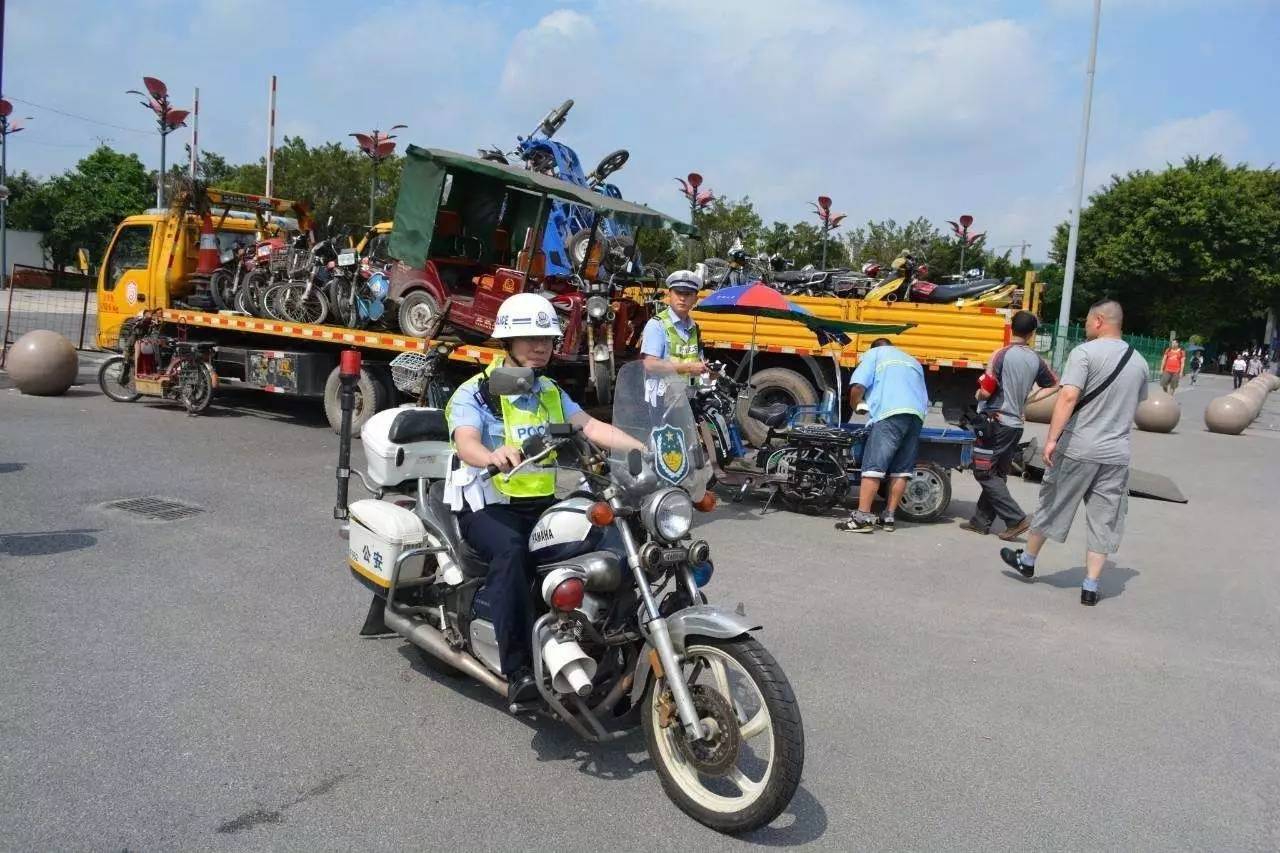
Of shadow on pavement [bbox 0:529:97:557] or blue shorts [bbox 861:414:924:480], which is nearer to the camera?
shadow on pavement [bbox 0:529:97:557]

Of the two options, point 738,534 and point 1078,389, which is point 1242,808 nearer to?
point 1078,389

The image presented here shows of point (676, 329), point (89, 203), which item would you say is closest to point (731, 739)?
point (676, 329)

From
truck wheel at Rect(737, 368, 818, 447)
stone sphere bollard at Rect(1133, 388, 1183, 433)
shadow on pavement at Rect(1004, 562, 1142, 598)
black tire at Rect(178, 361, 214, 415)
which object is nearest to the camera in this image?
shadow on pavement at Rect(1004, 562, 1142, 598)

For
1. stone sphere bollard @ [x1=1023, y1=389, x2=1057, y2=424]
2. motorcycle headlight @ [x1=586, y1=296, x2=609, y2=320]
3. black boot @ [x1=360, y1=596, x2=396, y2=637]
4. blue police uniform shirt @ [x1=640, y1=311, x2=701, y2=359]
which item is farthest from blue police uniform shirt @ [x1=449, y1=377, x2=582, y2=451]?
stone sphere bollard @ [x1=1023, y1=389, x2=1057, y2=424]

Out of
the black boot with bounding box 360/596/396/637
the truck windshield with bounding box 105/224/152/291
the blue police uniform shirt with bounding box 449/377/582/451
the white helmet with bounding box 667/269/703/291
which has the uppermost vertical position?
the truck windshield with bounding box 105/224/152/291

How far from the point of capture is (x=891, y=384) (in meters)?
7.66

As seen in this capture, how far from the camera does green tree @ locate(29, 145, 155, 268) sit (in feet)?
160

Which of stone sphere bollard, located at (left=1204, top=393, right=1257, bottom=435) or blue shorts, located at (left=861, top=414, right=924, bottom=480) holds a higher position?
stone sphere bollard, located at (left=1204, top=393, right=1257, bottom=435)

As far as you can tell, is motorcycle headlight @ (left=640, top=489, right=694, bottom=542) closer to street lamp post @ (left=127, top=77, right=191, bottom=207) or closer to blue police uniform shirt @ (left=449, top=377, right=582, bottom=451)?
blue police uniform shirt @ (left=449, top=377, right=582, bottom=451)

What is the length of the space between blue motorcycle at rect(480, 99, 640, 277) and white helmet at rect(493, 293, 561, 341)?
21.8 ft

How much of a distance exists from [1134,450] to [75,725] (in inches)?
575

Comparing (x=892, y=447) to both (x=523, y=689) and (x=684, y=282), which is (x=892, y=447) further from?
(x=523, y=689)

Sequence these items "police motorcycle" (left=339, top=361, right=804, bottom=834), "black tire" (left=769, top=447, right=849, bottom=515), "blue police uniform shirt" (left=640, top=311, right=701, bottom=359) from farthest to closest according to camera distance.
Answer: "black tire" (left=769, top=447, right=849, bottom=515)
"blue police uniform shirt" (left=640, top=311, right=701, bottom=359)
"police motorcycle" (left=339, top=361, right=804, bottom=834)

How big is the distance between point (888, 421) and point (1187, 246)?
46.8 metres
